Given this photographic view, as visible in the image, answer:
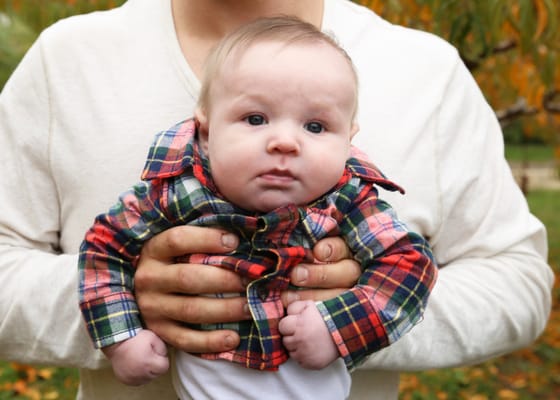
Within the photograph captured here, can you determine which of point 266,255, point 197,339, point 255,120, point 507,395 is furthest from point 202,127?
point 507,395

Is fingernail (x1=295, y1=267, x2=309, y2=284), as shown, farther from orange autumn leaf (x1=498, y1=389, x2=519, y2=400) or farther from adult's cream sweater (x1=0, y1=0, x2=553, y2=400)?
orange autumn leaf (x1=498, y1=389, x2=519, y2=400)

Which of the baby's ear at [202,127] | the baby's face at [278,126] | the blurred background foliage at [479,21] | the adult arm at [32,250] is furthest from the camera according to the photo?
the blurred background foliage at [479,21]

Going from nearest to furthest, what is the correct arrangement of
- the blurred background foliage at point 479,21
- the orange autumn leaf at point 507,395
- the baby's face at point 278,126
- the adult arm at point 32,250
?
the baby's face at point 278,126
the adult arm at point 32,250
the blurred background foliage at point 479,21
the orange autumn leaf at point 507,395

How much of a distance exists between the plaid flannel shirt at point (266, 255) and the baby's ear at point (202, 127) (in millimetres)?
33

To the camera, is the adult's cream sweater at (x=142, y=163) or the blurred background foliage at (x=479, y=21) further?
the blurred background foliage at (x=479, y=21)

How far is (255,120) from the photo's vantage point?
4.75 feet

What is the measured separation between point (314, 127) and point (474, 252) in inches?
23.8

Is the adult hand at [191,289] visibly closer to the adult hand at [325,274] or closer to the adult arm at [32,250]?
the adult hand at [325,274]

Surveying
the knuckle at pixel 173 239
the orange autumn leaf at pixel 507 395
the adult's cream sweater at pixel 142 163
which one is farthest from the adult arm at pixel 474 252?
the orange autumn leaf at pixel 507 395

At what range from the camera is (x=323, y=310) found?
4.76 feet

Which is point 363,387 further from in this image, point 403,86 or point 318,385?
point 403,86

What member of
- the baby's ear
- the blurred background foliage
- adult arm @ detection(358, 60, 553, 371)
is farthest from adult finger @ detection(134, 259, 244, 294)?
the blurred background foliage

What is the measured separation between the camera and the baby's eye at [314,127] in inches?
57.9

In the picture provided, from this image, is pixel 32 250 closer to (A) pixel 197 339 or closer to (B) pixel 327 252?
(A) pixel 197 339
